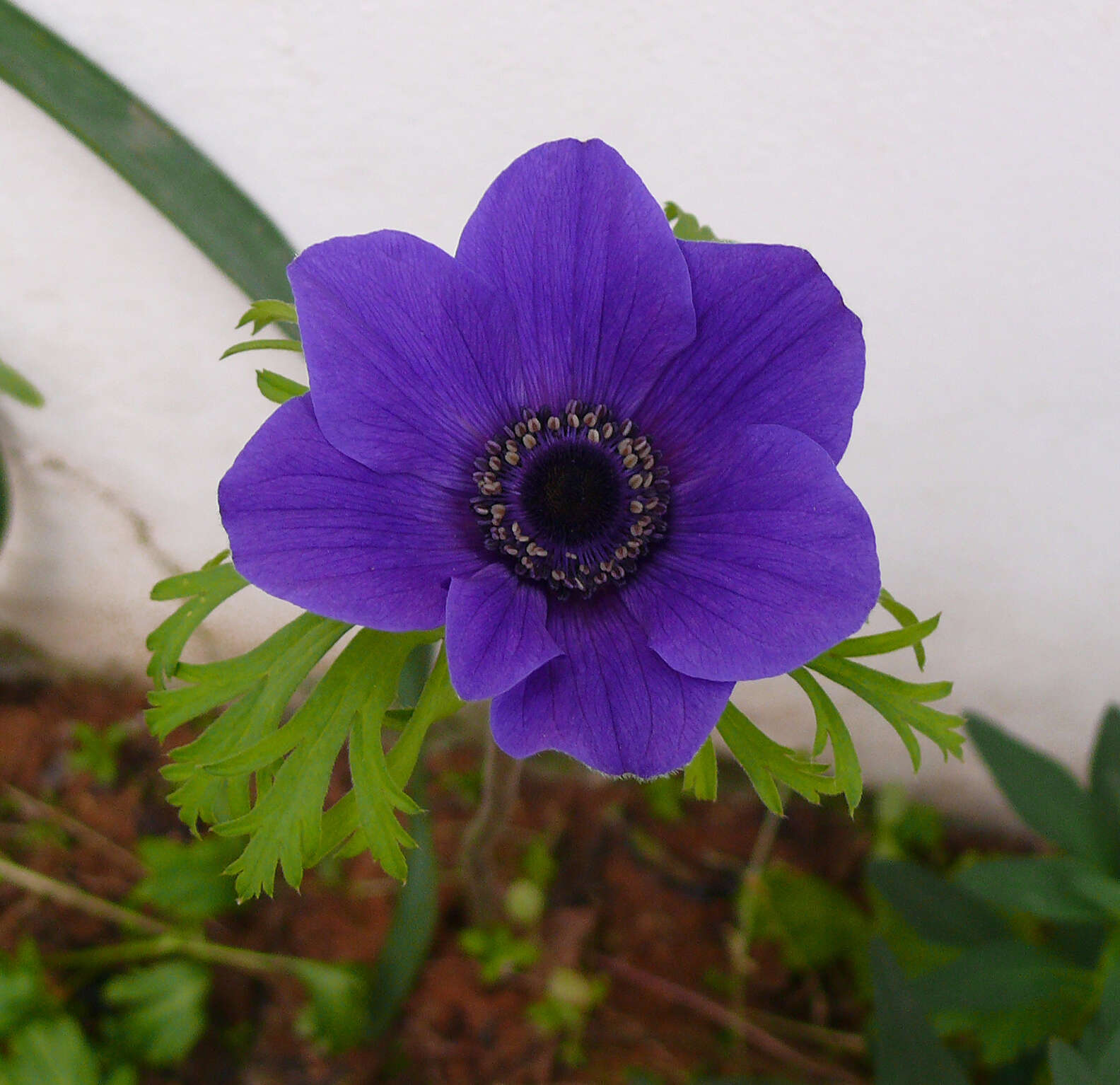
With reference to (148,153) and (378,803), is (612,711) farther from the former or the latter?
(148,153)

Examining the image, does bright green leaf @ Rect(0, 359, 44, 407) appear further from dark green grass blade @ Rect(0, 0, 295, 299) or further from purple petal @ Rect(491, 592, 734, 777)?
purple petal @ Rect(491, 592, 734, 777)

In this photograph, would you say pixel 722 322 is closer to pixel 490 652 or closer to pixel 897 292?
pixel 490 652

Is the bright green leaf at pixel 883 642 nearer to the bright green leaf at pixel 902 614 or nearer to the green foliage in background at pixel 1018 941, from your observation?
the bright green leaf at pixel 902 614

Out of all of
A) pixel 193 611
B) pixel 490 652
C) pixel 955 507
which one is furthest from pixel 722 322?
pixel 955 507

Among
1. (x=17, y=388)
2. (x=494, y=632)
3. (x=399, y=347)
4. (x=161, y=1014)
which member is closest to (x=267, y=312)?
(x=399, y=347)

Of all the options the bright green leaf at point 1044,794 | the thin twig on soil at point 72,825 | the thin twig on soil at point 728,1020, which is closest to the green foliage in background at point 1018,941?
the bright green leaf at point 1044,794
